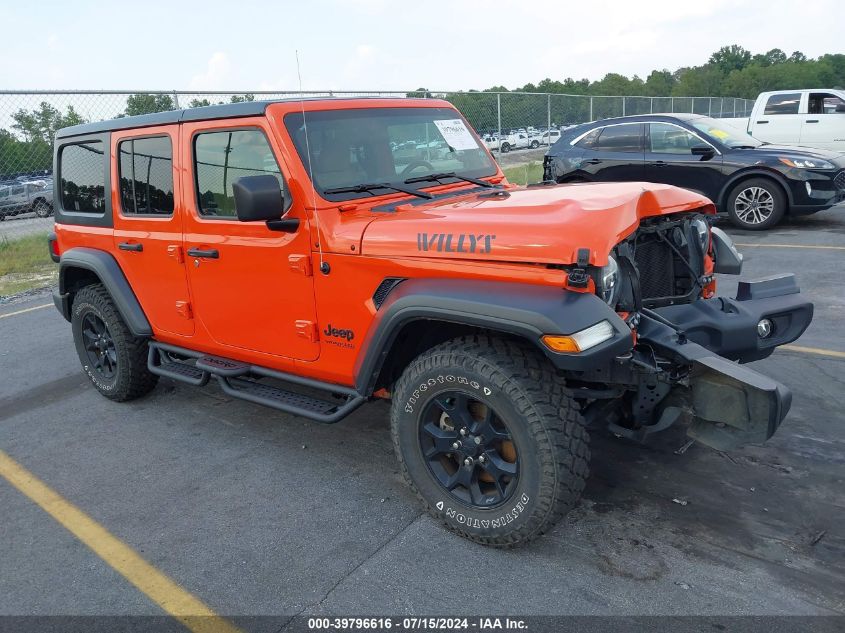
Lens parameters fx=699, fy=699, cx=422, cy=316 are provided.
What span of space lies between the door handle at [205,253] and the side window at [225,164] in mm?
200

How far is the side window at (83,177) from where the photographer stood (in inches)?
185

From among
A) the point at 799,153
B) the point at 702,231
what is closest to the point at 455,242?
the point at 702,231

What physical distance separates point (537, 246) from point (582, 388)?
2.32ft

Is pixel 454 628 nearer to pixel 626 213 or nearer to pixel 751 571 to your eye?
pixel 751 571

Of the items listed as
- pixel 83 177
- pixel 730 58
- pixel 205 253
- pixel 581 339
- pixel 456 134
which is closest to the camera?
pixel 581 339

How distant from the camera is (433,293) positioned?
2.93 meters

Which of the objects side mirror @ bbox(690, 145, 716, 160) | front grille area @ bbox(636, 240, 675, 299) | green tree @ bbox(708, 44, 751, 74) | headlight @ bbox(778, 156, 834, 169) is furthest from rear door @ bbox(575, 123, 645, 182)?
green tree @ bbox(708, 44, 751, 74)

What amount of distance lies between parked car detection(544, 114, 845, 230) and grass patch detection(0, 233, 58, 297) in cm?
770

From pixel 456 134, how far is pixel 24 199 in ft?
34.9

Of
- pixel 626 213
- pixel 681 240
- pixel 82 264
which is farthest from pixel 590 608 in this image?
pixel 82 264

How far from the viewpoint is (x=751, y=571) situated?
279cm

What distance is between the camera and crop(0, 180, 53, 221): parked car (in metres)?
11.6

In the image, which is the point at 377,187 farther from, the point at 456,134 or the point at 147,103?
the point at 147,103

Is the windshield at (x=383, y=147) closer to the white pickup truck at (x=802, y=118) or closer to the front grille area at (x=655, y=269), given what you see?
Result: the front grille area at (x=655, y=269)
